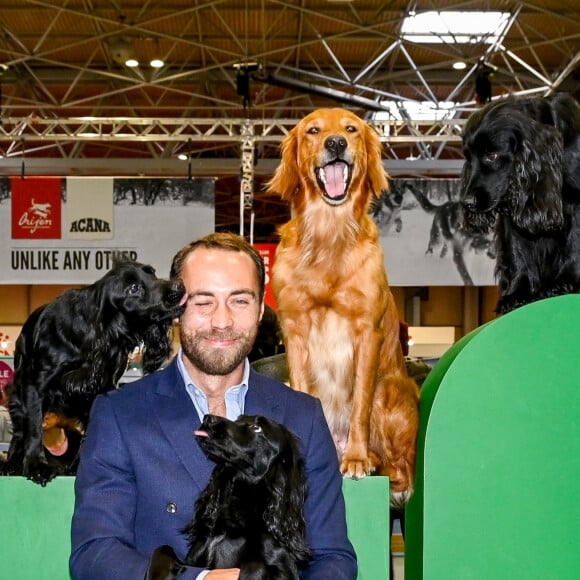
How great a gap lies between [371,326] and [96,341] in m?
0.93

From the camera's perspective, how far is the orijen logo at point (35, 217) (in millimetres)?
9992

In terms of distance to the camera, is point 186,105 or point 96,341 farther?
point 186,105

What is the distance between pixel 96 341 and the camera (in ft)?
9.57

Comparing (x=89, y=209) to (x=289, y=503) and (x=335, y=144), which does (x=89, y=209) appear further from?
(x=289, y=503)

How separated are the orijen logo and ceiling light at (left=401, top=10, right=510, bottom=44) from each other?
18.4 ft

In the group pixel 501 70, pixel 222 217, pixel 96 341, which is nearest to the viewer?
pixel 96 341

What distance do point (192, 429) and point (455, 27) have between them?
438 inches

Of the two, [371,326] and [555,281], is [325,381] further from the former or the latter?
[555,281]

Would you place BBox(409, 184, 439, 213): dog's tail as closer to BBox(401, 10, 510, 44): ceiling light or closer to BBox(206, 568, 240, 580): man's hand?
BBox(401, 10, 510, 44): ceiling light

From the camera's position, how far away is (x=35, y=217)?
10016 millimetres

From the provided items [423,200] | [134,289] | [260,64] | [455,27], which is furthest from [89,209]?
[134,289]

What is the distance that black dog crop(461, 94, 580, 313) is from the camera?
109 inches

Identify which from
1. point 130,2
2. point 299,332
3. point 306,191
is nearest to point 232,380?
point 299,332

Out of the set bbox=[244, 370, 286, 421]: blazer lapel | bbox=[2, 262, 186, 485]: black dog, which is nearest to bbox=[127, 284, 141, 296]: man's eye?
bbox=[2, 262, 186, 485]: black dog
